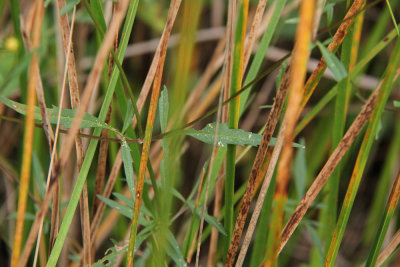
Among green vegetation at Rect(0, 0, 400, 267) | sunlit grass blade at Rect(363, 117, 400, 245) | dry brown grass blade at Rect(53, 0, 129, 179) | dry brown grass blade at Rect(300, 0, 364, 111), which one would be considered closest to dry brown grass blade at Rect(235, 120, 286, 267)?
green vegetation at Rect(0, 0, 400, 267)

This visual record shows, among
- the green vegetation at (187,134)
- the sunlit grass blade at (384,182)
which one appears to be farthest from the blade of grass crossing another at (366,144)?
the sunlit grass blade at (384,182)

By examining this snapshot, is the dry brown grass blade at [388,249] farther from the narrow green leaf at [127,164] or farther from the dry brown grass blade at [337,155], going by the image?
the narrow green leaf at [127,164]

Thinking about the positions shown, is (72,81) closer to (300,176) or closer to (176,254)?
(176,254)

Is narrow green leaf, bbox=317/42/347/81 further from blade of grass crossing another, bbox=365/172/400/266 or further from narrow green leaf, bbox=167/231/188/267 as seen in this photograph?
narrow green leaf, bbox=167/231/188/267

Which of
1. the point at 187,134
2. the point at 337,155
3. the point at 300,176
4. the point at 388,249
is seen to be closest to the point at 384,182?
the point at 300,176

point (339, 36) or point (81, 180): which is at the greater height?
point (339, 36)

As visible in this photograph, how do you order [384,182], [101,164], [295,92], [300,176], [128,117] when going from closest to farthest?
[295,92] → [128,117] → [101,164] → [300,176] → [384,182]

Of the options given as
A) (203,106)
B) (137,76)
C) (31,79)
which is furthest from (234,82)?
(137,76)

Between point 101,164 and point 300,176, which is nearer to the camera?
point 101,164
